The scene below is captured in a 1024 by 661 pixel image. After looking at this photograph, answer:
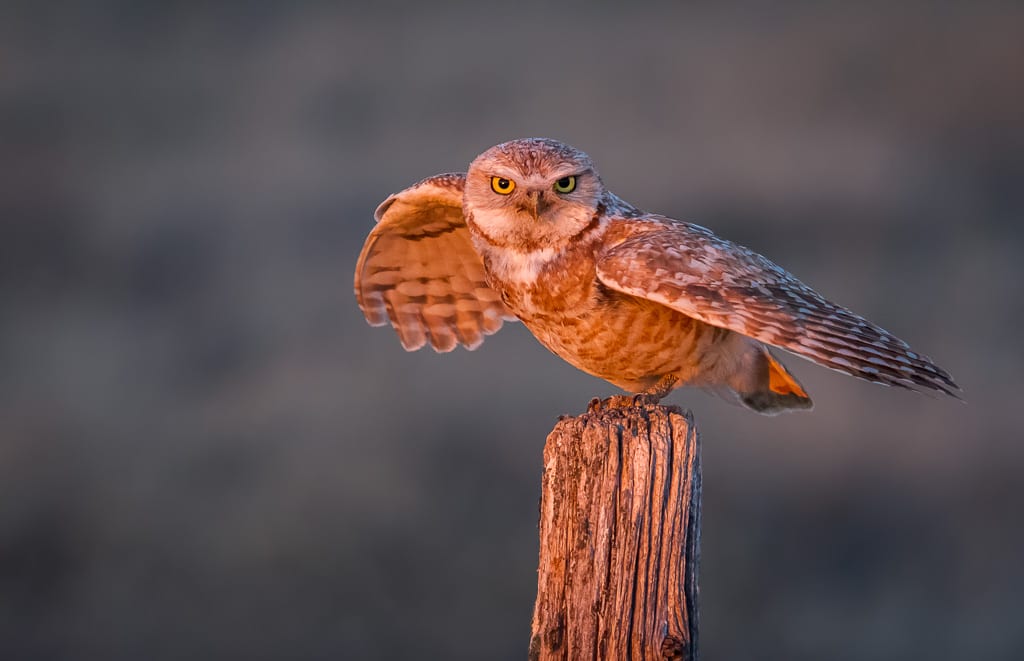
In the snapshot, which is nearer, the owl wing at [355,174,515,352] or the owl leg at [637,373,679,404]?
the owl leg at [637,373,679,404]

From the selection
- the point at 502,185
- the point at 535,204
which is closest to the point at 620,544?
the point at 535,204

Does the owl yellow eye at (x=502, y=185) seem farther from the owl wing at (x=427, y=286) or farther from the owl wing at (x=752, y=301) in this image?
the owl wing at (x=427, y=286)

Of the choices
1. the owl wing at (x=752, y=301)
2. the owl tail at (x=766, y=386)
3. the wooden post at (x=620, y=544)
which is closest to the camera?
the wooden post at (x=620, y=544)

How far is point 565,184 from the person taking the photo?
3.84 m

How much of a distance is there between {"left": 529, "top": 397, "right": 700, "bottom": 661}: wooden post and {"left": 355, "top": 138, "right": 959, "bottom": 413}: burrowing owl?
0.53 meters

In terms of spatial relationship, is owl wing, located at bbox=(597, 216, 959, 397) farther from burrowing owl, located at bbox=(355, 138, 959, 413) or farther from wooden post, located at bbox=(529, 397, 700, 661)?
wooden post, located at bbox=(529, 397, 700, 661)

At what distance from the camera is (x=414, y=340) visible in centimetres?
487

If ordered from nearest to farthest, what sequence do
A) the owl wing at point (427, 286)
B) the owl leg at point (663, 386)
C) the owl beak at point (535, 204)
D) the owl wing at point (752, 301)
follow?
the owl wing at point (752, 301), the owl beak at point (535, 204), the owl leg at point (663, 386), the owl wing at point (427, 286)

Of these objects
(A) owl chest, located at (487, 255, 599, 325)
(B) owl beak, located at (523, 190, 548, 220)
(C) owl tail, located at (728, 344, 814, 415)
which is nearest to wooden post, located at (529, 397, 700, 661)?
(A) owl chest, located at (487, 255, 599, 325)

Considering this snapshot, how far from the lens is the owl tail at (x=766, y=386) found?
14.6 ft

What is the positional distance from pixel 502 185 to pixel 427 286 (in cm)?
108

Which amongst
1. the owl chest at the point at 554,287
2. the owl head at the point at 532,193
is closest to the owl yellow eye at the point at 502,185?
the owl head at the point at 532,193

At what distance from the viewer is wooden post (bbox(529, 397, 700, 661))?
2973mm

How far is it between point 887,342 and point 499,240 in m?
1.40
